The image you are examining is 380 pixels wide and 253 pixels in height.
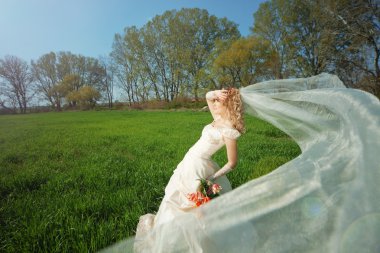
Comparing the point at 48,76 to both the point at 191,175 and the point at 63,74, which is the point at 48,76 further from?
the point at 191,175

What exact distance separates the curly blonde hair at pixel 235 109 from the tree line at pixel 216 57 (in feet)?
57.5

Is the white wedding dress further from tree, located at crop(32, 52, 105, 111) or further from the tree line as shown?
tree, located at crop(32, 52, 105, 111)

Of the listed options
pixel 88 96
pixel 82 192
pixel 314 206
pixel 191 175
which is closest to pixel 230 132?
pixel 191 175

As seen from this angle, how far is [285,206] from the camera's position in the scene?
5.57 feet

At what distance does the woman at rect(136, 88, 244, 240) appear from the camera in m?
2.68

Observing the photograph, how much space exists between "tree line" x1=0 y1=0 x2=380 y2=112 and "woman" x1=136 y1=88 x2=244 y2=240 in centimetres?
1762

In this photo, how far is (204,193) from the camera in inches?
99.7

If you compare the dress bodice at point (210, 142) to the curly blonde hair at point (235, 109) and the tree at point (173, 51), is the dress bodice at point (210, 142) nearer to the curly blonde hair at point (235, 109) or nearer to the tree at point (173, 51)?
the curly blonde hair at point (235, 109)

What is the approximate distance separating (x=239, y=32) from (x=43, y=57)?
41213 millimetres

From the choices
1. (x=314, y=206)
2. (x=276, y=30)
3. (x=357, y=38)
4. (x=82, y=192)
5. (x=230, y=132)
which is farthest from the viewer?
(x=276, y=30)

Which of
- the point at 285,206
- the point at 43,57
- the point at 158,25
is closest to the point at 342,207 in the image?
the point at 285,206

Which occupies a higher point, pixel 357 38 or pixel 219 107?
pixel 357 38

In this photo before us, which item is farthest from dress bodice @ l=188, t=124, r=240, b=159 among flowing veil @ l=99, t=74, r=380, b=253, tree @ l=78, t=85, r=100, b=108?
tree @ l=78, t=85, r=100, b=108

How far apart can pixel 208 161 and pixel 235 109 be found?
665 mm
